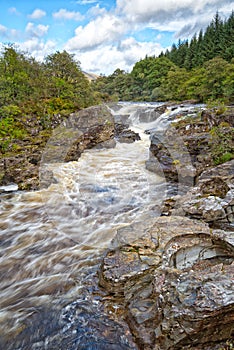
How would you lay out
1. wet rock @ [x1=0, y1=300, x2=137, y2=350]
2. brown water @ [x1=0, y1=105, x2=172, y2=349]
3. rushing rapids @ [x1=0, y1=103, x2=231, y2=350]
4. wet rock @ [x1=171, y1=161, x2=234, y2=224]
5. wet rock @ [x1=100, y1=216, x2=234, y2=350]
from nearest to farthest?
wet rock @ [x1=100, y1=216, x2=234, y2=350] → wet rock @ [x1=0, y1=300, x2=137, y2=350] → rushing rapids @ [x1=0, y1=103, x2=231, y2=350] → brown water @ [x1=0, y1=105, x2=172, y2=349] → wet rock @ [x1=171, y1=161, x2=234, y2=224]

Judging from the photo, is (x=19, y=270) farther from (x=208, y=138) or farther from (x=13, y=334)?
(x=208, y=138)

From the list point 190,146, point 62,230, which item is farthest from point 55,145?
point 62,230

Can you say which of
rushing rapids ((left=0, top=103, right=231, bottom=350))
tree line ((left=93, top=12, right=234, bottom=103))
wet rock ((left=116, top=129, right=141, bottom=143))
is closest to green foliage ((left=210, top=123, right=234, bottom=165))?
rushing rapids ((left=0, top=103, right=231, bottom=350))

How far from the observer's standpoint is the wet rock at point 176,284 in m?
2.88

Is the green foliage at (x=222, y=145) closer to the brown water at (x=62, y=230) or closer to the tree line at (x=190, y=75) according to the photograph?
the brown water at (x=62, y=230)

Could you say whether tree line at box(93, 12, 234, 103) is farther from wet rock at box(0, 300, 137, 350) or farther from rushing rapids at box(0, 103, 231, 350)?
wet rock at box(0, 300, 137, 350)

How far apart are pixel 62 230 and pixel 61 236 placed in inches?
12.4

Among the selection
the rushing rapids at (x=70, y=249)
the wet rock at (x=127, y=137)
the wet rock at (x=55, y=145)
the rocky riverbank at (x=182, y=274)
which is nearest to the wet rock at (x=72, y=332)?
the rushing rapids at (x=70, y=249)

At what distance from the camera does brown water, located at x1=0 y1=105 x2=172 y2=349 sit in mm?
4186

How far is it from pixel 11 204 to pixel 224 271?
22.0 ft

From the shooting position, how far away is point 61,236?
621cm

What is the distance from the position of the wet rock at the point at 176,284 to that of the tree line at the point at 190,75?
61.2ft

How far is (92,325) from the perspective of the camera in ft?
11.7

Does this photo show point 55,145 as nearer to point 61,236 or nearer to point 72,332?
point 61,236
